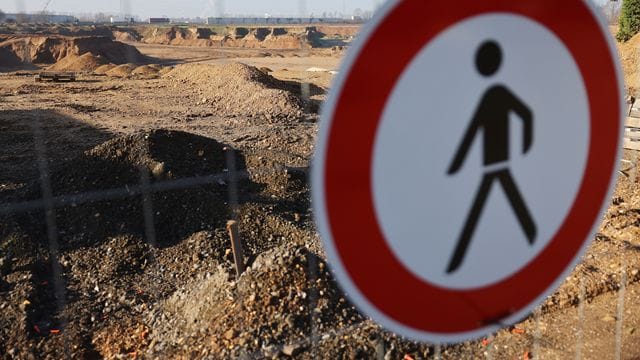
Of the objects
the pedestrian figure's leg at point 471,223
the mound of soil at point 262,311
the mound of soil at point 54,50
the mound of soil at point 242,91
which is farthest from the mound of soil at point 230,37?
the pedestrian figure's leg at point 471,223

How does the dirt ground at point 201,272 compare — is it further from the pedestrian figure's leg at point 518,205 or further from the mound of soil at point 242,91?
the mound of soil at point 242,91

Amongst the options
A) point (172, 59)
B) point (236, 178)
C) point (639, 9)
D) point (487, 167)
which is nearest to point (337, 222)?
point (487, 167)

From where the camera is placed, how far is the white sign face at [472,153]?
605 millimetres

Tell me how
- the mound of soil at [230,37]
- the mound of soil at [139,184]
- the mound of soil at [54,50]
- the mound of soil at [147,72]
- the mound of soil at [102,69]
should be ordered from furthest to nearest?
the mound of soil at [230,37], the mound of soil at [54,50], the mound of soil at [102,69], the mound of soil at [147,72], the mound of soil at [139,184]

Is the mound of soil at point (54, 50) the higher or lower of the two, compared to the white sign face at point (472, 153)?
lower

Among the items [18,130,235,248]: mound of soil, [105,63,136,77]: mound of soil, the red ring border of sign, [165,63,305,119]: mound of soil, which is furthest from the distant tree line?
the red ring border of sign

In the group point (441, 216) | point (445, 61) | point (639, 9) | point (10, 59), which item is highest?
point (639, 9)

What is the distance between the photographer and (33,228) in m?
5.35

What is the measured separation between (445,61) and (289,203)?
5.53 m

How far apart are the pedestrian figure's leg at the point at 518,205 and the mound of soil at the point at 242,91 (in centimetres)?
1064

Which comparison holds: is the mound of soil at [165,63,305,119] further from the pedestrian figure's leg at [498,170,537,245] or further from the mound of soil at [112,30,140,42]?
the mound of soil at [112,30,140,42]

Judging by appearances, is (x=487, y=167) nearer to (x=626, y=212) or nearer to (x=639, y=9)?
(x=626, y=212)

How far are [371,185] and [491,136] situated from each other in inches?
6.9

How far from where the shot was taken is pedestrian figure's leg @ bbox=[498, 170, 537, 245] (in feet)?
2.30
